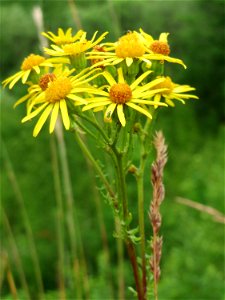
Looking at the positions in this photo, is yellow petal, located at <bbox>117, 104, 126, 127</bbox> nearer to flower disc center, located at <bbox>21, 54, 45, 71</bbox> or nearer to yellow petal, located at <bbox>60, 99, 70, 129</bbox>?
yellow petal, located at <bbox>60, 99, 70, 129</bbox>

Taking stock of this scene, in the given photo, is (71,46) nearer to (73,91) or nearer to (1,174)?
(73,91)

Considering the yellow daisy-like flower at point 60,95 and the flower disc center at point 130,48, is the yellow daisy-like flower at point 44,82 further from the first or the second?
the flower disc center at point 130,48

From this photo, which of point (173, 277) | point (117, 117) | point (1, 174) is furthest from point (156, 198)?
point (1, 174)

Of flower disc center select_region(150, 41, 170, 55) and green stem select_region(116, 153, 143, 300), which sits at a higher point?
flower disc center select_region(150, 41, 170, 55)

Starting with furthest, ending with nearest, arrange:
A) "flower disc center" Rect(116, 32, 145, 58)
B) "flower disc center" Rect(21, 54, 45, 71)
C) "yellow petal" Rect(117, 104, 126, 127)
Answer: "flower disc center" Rect(21, 54, 45, 71) → "flower disc center" Rect(116, 32, 145, 58) → "yellow petal" Rect(117, 104, 126, 127)

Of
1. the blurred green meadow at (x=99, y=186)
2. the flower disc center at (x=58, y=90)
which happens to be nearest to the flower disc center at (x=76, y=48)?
the flower disc center at (x=58, y=90)

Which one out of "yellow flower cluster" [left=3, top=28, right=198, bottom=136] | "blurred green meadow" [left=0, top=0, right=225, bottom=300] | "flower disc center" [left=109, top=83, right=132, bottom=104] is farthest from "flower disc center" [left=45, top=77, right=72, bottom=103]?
"blurred green meadow" [left=0, top=0, right=225, bottom=300]

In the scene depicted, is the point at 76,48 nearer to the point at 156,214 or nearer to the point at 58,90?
the point at 58,90

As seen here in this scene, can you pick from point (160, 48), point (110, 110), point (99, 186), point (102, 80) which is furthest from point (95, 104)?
point (99, 186)
